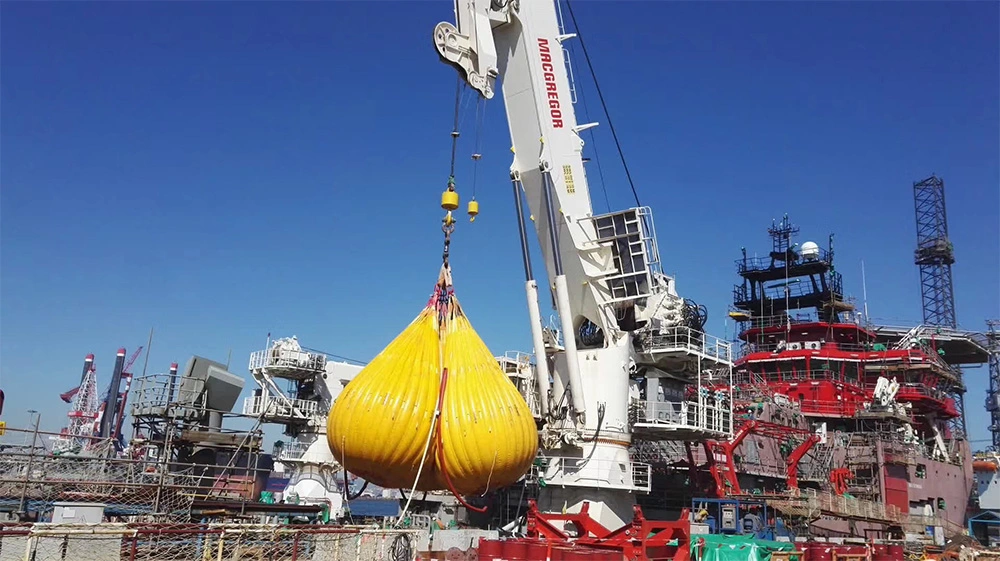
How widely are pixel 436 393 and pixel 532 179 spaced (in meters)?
13.4

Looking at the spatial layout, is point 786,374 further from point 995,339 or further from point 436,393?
point 436,393

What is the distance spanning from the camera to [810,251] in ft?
170

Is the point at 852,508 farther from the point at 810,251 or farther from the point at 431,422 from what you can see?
the point at 431,422

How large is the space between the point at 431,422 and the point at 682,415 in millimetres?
16103

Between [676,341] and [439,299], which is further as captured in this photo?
[676,341]

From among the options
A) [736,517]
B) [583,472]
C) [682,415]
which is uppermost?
[682,415]

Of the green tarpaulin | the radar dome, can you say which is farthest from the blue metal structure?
the radar dome

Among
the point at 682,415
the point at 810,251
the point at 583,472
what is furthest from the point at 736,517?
the point at 810,251

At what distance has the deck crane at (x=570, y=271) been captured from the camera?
78.0ft

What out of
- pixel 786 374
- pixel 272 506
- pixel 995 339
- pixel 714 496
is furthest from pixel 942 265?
pixel 272 506

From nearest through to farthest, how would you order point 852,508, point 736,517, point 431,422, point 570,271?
point 431,422
point 570,271
point 736,517
point 852,508

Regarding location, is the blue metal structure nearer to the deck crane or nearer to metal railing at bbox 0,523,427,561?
the deck crane

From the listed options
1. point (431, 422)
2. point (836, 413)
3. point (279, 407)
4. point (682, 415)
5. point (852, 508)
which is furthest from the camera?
point (836, 413)

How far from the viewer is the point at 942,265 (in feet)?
229
